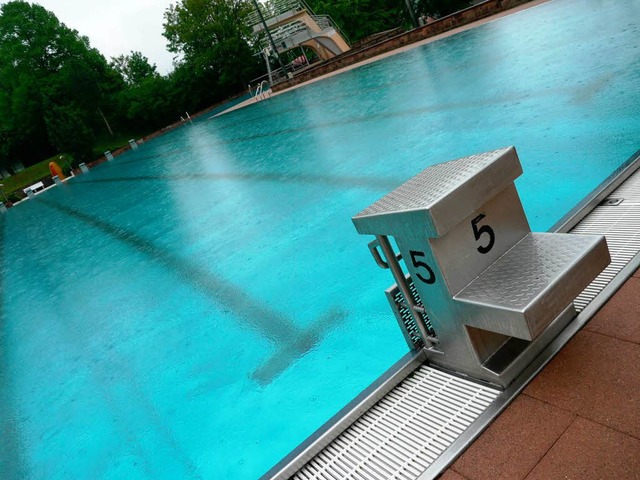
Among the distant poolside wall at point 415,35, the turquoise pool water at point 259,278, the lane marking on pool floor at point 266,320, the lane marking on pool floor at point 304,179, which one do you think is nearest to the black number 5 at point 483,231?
the turquoise pool water at point 259,278

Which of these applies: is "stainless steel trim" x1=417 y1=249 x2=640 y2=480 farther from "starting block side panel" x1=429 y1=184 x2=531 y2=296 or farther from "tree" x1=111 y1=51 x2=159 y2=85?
"tree" x1=111 y1=51 x2=159 y2=85

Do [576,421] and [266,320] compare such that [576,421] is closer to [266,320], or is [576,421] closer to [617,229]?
[617,229]

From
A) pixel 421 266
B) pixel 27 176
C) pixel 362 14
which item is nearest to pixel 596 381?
pixel 421 266

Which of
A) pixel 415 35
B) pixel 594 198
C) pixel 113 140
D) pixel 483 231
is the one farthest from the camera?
pixel 113 140

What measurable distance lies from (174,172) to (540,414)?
486 inches

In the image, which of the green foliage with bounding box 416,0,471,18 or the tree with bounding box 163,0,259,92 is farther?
the tree with bounding box 163,0,259,92

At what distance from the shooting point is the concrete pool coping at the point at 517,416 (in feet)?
4.94

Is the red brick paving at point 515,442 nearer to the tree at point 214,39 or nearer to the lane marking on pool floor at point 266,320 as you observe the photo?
the lane marking on pool floor at point 266,320

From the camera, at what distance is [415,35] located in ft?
63.7

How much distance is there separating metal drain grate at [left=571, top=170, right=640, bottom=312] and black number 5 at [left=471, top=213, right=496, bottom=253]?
24.8 inches

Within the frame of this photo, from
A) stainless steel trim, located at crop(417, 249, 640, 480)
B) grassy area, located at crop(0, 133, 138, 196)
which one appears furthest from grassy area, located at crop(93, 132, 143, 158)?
stainless steel trim, located at crop(417, 249, 640, 480)

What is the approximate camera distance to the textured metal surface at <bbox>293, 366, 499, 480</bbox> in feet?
5.60

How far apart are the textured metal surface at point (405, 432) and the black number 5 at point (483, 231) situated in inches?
22.5

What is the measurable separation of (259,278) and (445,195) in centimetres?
317
